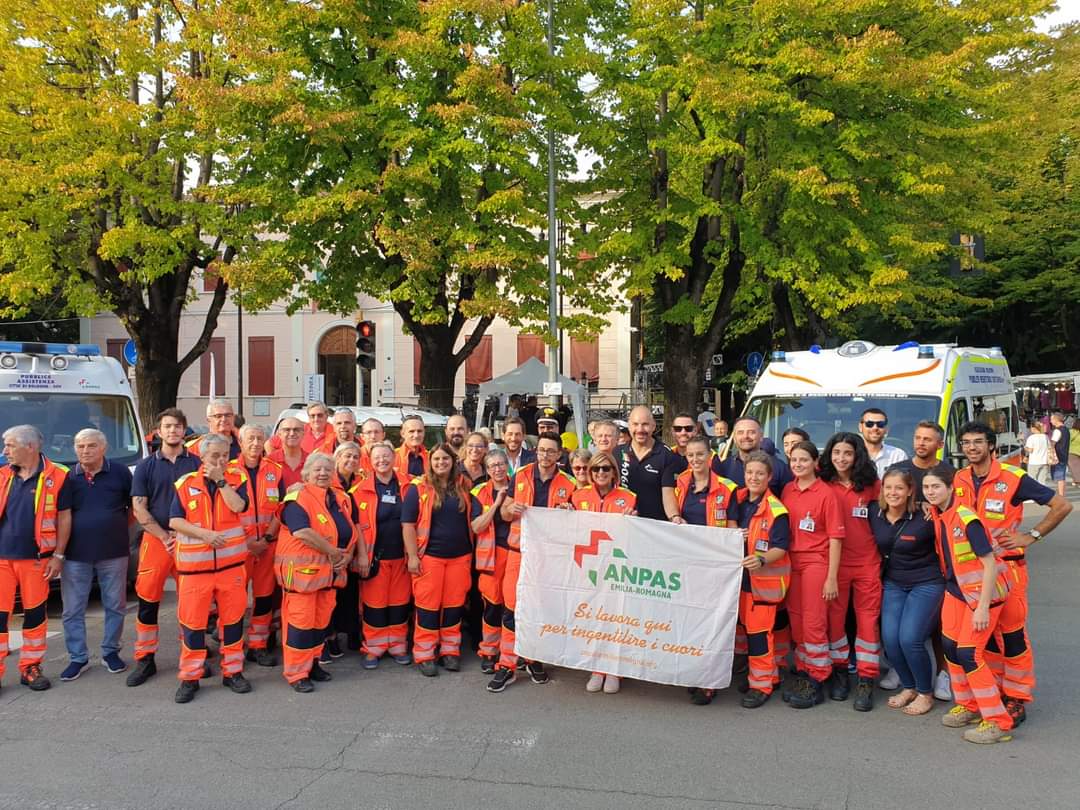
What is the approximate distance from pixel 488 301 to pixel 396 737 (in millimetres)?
10861

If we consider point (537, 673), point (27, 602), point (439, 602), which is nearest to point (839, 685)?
point (537, 673)

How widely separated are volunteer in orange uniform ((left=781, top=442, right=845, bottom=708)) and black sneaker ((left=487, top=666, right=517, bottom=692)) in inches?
72.7

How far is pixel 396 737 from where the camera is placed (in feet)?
16.7

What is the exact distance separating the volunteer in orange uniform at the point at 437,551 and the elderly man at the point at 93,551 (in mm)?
2070

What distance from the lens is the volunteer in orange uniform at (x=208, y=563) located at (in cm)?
573

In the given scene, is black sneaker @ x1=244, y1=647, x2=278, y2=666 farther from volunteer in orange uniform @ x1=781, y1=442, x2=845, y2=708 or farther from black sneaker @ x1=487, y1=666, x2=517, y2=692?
volunteer in orange uniform @ x1=781, y1=442, x2=845, y2=708

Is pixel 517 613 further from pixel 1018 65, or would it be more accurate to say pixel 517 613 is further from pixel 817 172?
pixel 1018 65

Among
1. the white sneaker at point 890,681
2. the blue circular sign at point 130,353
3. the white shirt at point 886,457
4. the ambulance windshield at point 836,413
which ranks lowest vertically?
the white sneaker at point 890,681

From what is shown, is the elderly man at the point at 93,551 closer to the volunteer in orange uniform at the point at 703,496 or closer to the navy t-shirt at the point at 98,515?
the navy t-shirt at the point at 98,515

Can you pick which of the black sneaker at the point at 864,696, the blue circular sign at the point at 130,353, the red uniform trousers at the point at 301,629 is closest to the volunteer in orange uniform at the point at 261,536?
the red uniform trousers at the point at 301,629

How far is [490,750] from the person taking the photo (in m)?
4.89

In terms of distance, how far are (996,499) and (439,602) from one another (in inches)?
147

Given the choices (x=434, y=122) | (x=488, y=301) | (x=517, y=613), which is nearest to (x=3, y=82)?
(x=434, y=122)

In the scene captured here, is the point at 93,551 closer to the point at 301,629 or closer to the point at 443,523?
the point at 301,629
